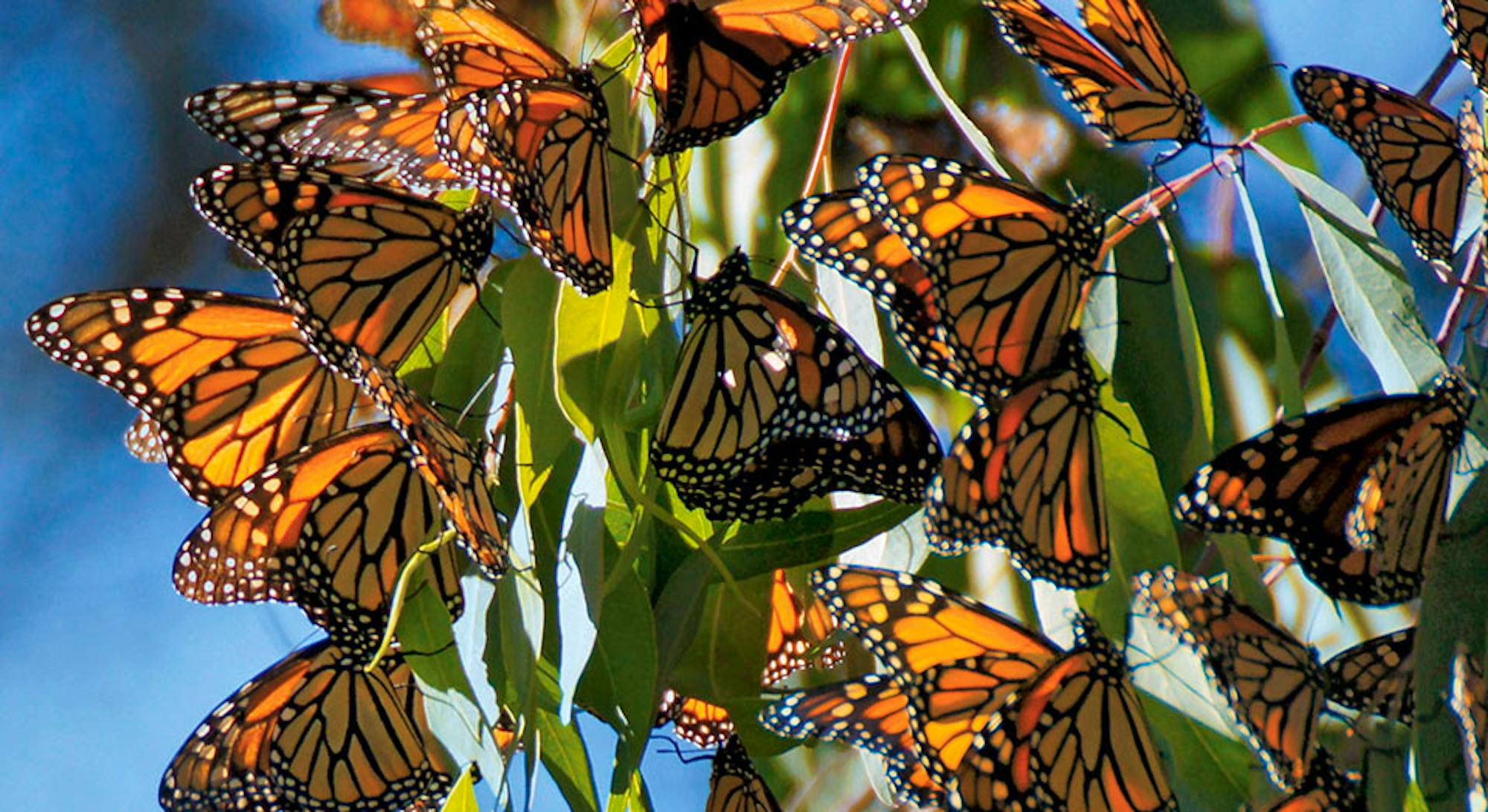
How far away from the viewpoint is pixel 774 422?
0.99 m

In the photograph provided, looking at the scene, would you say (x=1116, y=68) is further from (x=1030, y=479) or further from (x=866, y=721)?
(x=866, y=721)

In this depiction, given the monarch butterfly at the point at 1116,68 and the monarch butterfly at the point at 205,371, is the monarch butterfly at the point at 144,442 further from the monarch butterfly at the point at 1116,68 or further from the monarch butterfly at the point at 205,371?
the monarch butterfly at the point at 1116,68

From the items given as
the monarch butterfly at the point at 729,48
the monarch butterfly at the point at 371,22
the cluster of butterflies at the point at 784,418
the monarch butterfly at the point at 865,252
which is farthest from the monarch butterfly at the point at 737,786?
the monarch butterfly at the point at 371,22

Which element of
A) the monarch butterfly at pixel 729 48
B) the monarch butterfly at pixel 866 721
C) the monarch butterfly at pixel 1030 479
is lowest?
the monarch butterfly at pixel 866 721

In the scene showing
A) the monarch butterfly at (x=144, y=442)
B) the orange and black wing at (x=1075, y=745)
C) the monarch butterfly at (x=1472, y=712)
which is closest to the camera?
the monarch butterfly at (x=1472, y=712)

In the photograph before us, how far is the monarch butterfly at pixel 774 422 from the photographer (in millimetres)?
966

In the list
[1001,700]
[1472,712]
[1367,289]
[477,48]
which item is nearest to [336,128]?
[477,48]

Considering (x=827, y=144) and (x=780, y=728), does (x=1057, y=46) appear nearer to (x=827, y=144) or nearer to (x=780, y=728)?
(x=827, y=144)

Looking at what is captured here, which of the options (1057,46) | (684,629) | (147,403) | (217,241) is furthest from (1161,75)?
(217,241)

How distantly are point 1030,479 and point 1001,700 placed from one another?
13cm

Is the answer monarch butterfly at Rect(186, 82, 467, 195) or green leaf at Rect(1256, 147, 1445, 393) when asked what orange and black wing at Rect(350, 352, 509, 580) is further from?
green leaf at Rect(1256, 147, 1445, 393)

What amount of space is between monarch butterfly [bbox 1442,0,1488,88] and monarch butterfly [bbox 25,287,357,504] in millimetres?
772

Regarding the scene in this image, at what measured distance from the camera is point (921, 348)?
3.29 feet

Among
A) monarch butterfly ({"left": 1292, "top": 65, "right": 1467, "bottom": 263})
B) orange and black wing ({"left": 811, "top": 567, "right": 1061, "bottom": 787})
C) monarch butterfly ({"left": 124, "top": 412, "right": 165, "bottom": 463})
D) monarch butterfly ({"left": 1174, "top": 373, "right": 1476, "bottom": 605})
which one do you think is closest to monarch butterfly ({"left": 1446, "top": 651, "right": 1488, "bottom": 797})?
monarch butterfly ({"left": 1174, "top": 373, "right": 1476, "bottom": 605})
